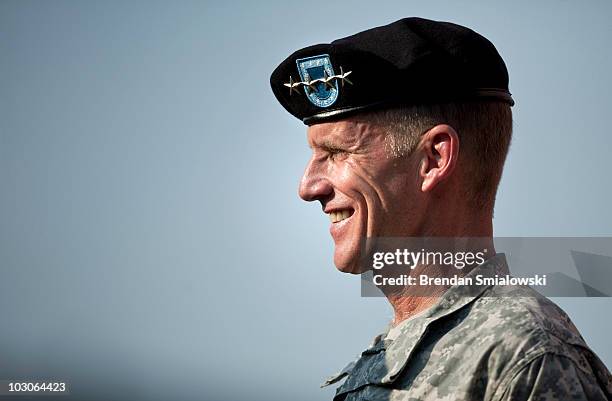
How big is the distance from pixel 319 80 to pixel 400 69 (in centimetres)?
48

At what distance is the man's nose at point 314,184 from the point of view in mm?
4414

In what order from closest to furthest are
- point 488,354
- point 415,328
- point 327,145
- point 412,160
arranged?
point 488,354 → point 415,328 → point 412,160 → point 327,145

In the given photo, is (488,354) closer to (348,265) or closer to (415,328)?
(415,328)

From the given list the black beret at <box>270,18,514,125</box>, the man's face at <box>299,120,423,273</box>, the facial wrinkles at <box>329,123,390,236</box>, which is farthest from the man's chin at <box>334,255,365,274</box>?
the black beret at <box>270,18,514,125</box>

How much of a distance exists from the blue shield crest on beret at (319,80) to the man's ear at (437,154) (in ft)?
1.76

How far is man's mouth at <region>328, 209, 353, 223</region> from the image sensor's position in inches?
172

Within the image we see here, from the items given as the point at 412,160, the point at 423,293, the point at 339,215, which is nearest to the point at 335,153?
the point at 339,215

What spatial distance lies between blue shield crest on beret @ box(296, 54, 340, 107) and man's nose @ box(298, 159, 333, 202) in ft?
1.06

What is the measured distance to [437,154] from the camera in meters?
4.20

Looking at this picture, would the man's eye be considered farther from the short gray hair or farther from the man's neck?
the man's neck

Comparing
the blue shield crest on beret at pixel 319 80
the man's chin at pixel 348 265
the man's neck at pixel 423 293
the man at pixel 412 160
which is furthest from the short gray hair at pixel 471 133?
the man's chin at pixel 348 265

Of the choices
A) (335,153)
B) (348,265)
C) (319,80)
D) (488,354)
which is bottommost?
(488,354)

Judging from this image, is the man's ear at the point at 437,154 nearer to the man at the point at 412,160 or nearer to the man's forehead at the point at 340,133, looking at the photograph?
the man at the point at 412,160

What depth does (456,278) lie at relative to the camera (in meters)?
4.18
